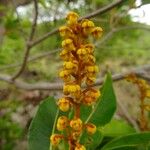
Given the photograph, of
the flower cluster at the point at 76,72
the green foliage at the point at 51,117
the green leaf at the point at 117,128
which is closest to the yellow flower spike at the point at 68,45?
the flower cluster at the point at 76,72

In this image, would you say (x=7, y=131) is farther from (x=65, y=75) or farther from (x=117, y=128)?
(x=65, y=75)

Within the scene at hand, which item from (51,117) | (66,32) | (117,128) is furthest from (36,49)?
(66,32)

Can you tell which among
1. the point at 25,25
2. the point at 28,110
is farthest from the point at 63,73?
the point at 28,110

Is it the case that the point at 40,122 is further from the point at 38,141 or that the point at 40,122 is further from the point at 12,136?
the point at 12,136

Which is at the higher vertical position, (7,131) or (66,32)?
(7,131)

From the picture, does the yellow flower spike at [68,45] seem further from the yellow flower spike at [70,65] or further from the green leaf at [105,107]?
the green leaf at [105,107]

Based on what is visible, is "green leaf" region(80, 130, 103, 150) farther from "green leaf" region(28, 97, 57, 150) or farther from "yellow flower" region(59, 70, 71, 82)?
"yellow flower" region(59, 70, 71, 82)

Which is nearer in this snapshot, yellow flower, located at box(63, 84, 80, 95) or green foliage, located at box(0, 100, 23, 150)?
yellow flower, located at box(63, 84, 80, 95)

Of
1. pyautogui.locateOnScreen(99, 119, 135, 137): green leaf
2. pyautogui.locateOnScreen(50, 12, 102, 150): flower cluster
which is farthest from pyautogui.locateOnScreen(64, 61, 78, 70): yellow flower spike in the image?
pyautogui.locateOnScreen(99, 119, 135, 137): green leaf

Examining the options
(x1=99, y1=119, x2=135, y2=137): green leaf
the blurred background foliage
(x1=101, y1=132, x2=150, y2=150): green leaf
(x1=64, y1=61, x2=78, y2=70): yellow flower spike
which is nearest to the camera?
(x1=64, y1=61, x2=78, y2=70): yellow flower spike
